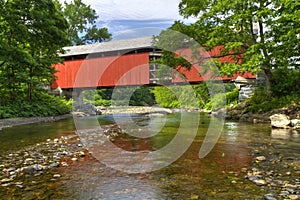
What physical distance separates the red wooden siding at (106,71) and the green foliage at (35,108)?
27.9 ft

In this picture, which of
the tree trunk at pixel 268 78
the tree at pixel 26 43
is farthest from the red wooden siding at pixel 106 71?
the tree trunk at pixel 268 78

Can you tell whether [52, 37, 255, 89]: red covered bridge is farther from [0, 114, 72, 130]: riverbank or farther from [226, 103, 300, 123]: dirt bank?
[0, 114, 72, 130]: riverbank

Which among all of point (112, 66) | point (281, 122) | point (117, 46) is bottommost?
point (281, 122)

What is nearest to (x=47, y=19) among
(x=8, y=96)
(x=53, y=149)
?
(x=8, y=96)

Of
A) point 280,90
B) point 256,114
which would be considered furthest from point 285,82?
point 256,114

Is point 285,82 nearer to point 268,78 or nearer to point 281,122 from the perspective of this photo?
point 268,78

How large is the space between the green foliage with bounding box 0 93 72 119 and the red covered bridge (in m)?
8.43

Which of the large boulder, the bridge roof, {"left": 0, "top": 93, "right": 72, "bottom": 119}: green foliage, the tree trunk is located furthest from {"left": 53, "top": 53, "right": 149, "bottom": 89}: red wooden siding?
the large boulder

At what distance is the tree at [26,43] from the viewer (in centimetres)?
1407

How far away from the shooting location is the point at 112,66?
1051 inches

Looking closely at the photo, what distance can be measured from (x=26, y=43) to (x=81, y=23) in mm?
33162

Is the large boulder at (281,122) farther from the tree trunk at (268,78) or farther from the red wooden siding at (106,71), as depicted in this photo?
the red wooden siding at (106,71)

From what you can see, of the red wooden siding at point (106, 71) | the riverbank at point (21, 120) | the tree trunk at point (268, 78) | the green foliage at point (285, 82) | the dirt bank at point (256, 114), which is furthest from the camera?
the red wooden siding at point (106, 71)

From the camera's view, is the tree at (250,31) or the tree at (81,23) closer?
the tree at (250,31)
